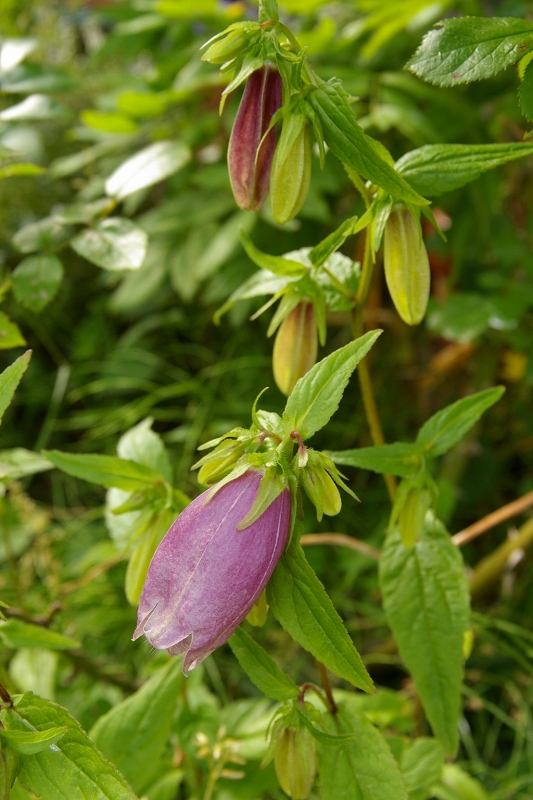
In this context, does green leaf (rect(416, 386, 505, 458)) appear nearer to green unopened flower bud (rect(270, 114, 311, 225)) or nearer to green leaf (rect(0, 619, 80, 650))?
green unopened flower bud (rect(270, 114, 311, 225))

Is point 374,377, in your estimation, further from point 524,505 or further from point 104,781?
point 104,781

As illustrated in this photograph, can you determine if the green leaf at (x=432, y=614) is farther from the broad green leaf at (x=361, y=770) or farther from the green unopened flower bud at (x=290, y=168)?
the green unopened flower bud at (x=290, y=168)

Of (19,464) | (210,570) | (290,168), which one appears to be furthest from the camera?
(19,464)

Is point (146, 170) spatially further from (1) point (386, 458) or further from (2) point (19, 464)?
(1) point (386, 458)

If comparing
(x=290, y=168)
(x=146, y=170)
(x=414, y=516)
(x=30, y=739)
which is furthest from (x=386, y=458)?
(x=146, y=170)

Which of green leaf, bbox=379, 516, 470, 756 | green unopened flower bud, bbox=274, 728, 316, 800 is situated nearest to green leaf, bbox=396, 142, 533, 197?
green leaf, bbox=379, 516, 470, 756

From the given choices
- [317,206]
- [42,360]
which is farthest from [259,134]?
[42,360]
